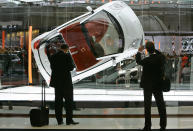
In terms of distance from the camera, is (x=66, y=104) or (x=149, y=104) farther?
(x=66, y=104)

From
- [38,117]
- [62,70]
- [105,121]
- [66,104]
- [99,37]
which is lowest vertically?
[105,121]

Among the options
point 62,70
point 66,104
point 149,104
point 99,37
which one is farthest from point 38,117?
point 99,37

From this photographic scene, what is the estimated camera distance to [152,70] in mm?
5734

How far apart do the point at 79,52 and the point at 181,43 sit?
8.01 ft

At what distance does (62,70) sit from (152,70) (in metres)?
1.67

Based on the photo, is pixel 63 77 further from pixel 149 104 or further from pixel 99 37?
pixel 99 37

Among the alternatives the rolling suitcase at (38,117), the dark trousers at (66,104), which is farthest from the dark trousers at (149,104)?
the rolling suitcase at (38,117)

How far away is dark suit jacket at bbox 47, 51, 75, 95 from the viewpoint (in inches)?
248

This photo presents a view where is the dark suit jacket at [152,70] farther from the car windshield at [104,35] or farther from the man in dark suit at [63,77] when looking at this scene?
the car windshield at [104,35]

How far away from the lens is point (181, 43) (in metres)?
8.20

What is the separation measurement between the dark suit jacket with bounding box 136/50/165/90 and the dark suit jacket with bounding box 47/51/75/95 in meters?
1.33

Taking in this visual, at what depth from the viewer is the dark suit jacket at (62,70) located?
248 inches

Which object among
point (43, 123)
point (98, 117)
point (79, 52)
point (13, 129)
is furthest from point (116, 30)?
point (13, 129)

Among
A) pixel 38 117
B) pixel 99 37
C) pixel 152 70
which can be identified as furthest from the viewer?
pixel 99 37
